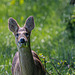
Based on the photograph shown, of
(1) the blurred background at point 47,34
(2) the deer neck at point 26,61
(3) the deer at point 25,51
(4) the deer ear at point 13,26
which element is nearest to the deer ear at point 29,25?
(3) the deer at point 25,51

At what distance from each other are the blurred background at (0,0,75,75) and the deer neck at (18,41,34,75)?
2.45 ft

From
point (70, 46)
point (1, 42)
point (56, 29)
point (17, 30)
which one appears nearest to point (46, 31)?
point (56, 29)

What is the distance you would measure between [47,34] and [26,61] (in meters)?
4.71

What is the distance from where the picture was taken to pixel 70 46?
809 centimetres

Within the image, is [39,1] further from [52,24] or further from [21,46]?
[21,46]

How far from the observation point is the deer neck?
4.64 metres

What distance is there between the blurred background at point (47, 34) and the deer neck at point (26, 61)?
748 millimetres

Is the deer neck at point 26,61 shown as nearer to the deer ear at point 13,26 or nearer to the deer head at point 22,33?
the deer head at point 22,33

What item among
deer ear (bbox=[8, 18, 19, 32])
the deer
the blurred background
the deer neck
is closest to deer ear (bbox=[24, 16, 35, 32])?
the deer

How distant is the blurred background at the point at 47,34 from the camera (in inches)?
252

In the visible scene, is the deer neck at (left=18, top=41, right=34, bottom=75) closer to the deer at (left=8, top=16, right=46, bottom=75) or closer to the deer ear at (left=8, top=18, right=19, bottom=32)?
the deer at (left=8, top=16, right=46, bottom=75)

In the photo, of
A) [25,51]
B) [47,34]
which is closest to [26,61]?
[25,51]

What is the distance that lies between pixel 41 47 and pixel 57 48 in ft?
1.46

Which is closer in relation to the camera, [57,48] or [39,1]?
[57,48]
